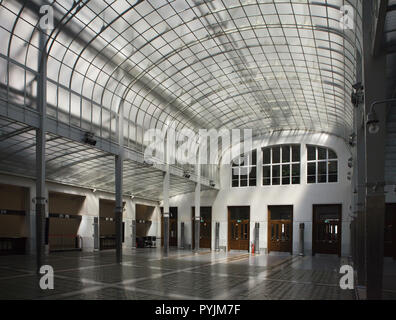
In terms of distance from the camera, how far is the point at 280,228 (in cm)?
4631

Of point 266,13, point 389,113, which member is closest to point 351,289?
point 389,113

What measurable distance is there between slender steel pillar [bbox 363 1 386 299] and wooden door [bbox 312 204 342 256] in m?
32.0

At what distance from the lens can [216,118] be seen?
45.7 metres


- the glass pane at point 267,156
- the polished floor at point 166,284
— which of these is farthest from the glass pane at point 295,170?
the polished floor at point 166,284

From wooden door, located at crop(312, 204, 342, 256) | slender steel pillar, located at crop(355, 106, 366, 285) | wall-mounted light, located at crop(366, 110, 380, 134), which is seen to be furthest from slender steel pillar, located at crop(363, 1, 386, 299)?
wooden door, located at crop(312, 204, 342, 256)

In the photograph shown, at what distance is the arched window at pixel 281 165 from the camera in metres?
47.1

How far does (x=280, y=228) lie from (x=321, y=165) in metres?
9.43

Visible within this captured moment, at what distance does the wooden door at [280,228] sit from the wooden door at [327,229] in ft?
9.74

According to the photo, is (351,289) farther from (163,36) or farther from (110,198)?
(110,198)

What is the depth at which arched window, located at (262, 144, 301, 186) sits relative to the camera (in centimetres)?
4706

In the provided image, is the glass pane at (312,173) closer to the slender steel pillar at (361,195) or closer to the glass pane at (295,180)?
the glass pane at (295,180)

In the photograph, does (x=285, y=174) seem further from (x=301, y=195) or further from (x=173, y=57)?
(x=173, y=57)

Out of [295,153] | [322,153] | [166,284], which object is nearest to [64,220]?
[166,284]

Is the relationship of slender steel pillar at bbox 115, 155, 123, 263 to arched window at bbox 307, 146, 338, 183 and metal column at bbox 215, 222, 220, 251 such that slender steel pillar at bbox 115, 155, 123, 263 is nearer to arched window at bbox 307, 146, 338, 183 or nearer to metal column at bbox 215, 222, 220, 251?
metal column at bbox 215, 222, 220, 251
